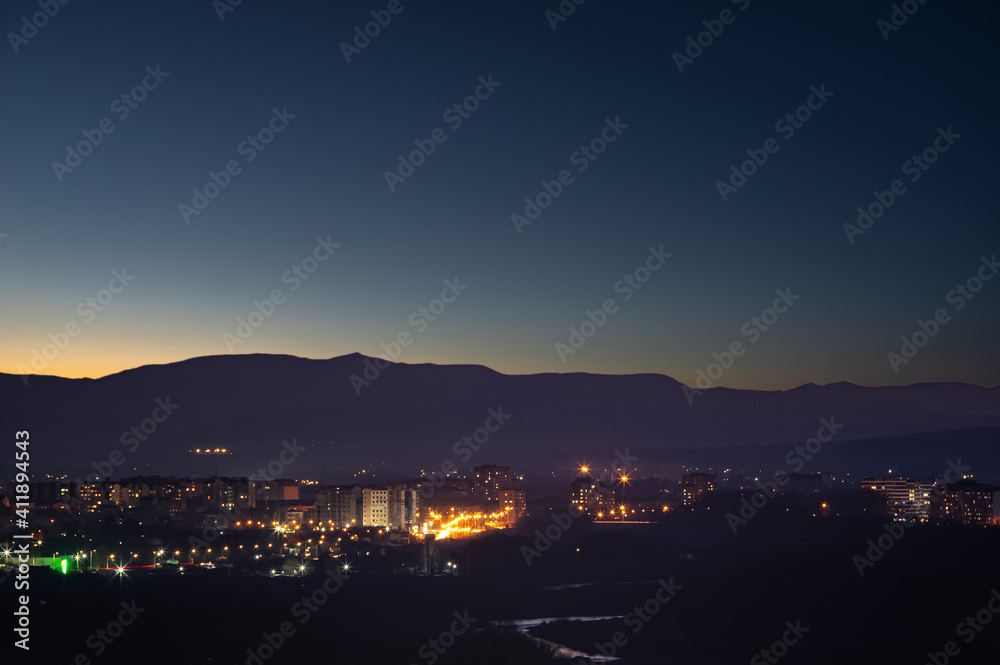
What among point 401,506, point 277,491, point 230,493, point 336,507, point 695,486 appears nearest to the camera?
point 336,507

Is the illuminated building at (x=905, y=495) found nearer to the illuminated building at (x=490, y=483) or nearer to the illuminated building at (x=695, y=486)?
the illuminated building at (x=695, y=486)

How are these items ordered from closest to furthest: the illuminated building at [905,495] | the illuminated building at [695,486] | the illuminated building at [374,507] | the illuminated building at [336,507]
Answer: the illuminated building at [336,507]
the illuminated building at [374,507]
the illuminated building at [905,495]
the illuminated building at [695,486]

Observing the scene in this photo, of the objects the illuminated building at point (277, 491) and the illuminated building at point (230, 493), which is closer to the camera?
the illuminated building at point (230, 493)

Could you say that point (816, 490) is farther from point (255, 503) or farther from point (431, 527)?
point (255, 503)

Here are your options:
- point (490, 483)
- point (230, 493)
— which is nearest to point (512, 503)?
point (490, 483)

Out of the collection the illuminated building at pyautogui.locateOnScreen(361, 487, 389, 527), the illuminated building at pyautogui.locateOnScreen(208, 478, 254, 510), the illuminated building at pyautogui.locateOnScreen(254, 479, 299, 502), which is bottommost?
the illuminated building at pyautogui.locateOnScreen(361, 487, 389, 527)

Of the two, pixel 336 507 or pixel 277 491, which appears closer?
pixel 336 507

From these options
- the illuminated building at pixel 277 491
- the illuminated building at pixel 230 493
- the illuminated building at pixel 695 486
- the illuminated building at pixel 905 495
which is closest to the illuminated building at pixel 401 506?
the illuminated building at pixel 230 493

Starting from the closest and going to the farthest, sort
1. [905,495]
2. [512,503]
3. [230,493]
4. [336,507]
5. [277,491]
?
[336,507], [230,493], [277,491], [512,503], [905,495]

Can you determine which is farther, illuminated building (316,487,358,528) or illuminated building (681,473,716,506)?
illuminated building (681,473,716,506)

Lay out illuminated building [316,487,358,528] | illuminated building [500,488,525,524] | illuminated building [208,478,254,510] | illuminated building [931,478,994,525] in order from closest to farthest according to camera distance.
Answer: illuminated building [931,478,994,525] < illuminated building [316,487,358,528] < illuminated building [208,478,254,510] < illuminated building [500,488,525,524]

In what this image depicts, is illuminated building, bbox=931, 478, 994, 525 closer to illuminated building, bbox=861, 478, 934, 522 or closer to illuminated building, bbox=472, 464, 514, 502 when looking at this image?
illuminated building, bbox=861, 478, 934, 522

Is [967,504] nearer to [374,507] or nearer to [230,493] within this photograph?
[374,507]

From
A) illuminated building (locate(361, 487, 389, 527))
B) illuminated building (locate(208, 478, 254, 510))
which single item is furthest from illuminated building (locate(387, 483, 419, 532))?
illuminated building (locate(208, 478, 254, 510))
